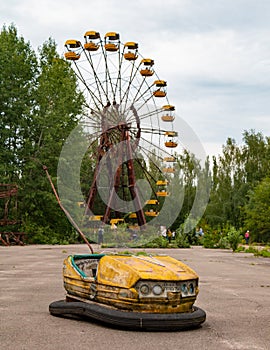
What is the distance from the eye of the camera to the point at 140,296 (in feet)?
18.4

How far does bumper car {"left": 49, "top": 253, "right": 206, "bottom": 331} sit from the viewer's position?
5617mm

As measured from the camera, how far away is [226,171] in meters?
54.4

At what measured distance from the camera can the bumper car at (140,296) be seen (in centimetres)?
562

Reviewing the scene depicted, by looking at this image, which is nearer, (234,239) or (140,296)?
(140,296)

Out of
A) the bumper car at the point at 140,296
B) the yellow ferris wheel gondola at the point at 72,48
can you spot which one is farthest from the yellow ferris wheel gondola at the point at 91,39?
the bumper car at the point at 140,296

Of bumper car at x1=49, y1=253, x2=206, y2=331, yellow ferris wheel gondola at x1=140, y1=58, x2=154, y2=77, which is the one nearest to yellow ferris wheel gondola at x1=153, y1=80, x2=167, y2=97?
yellow ferris wheel gondola at x1=140, y1=58, x2=154, y2=77

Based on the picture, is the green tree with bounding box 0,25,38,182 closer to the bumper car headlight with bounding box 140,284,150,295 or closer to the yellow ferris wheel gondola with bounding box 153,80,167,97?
the yellow ferris wheel gondola with bounding box 153,80,167,97

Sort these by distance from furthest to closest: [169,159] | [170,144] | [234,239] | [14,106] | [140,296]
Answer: [14,106], [170,144], [169,159], [234,239], [140,296]

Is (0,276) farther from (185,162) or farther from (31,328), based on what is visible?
(185,162)

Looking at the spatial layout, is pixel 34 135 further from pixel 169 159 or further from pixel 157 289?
pixel 157 289

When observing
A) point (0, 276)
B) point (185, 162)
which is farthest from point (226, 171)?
point (0, 276)

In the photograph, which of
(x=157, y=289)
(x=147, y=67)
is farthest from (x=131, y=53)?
(x=157, y=289)

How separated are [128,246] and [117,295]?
24582 millimetres

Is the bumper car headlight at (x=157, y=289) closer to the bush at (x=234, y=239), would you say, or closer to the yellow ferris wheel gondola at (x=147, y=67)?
the bush at (x=234, y=239)
